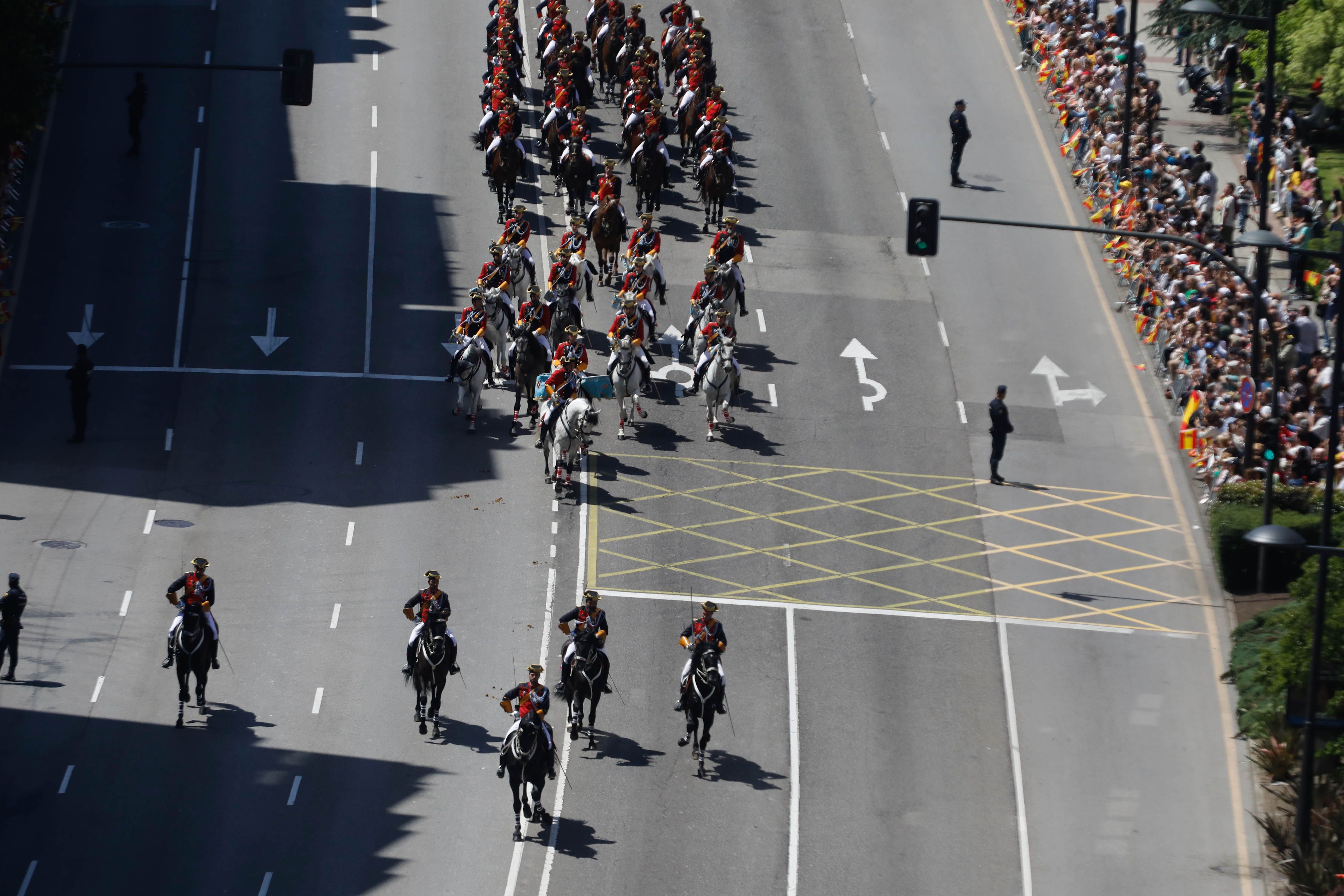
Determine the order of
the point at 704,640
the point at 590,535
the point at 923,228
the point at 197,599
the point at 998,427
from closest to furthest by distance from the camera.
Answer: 1. the point at 923,228
2. the point at 704,640
3. the point at 197,599
4. the point at 590,535
5. the point at 998,427

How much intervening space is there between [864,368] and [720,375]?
18.2ft

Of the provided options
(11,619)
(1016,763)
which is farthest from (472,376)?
(1016,763)

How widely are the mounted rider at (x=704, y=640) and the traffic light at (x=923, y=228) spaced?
6221 millimetres

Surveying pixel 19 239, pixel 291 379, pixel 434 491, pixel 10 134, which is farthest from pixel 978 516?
pixel 19 239

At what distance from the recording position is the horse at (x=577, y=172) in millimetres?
50500

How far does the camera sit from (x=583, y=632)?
31.3 m

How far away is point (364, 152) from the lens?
56094mm

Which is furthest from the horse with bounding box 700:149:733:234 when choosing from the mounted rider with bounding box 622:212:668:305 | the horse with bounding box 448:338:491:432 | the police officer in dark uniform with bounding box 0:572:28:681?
the police officer in dark uniform with bounding box 0:572:28:681

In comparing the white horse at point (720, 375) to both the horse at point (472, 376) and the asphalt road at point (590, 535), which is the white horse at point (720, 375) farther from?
the horse at point (472, 376)

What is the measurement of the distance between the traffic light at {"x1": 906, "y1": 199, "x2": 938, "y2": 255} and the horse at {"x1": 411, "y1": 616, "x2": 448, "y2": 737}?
9.20 m

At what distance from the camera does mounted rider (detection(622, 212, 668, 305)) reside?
45219mm

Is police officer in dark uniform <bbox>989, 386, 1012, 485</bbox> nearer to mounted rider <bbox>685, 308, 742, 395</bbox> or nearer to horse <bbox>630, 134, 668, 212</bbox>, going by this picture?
mounted rider <bbox>685, 308, 742, 395</bbox>

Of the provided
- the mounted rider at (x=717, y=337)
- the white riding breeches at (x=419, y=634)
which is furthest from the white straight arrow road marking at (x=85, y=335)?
the white riding breeches at (x=419, y=634)

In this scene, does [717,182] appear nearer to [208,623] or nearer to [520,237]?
[520,237]
